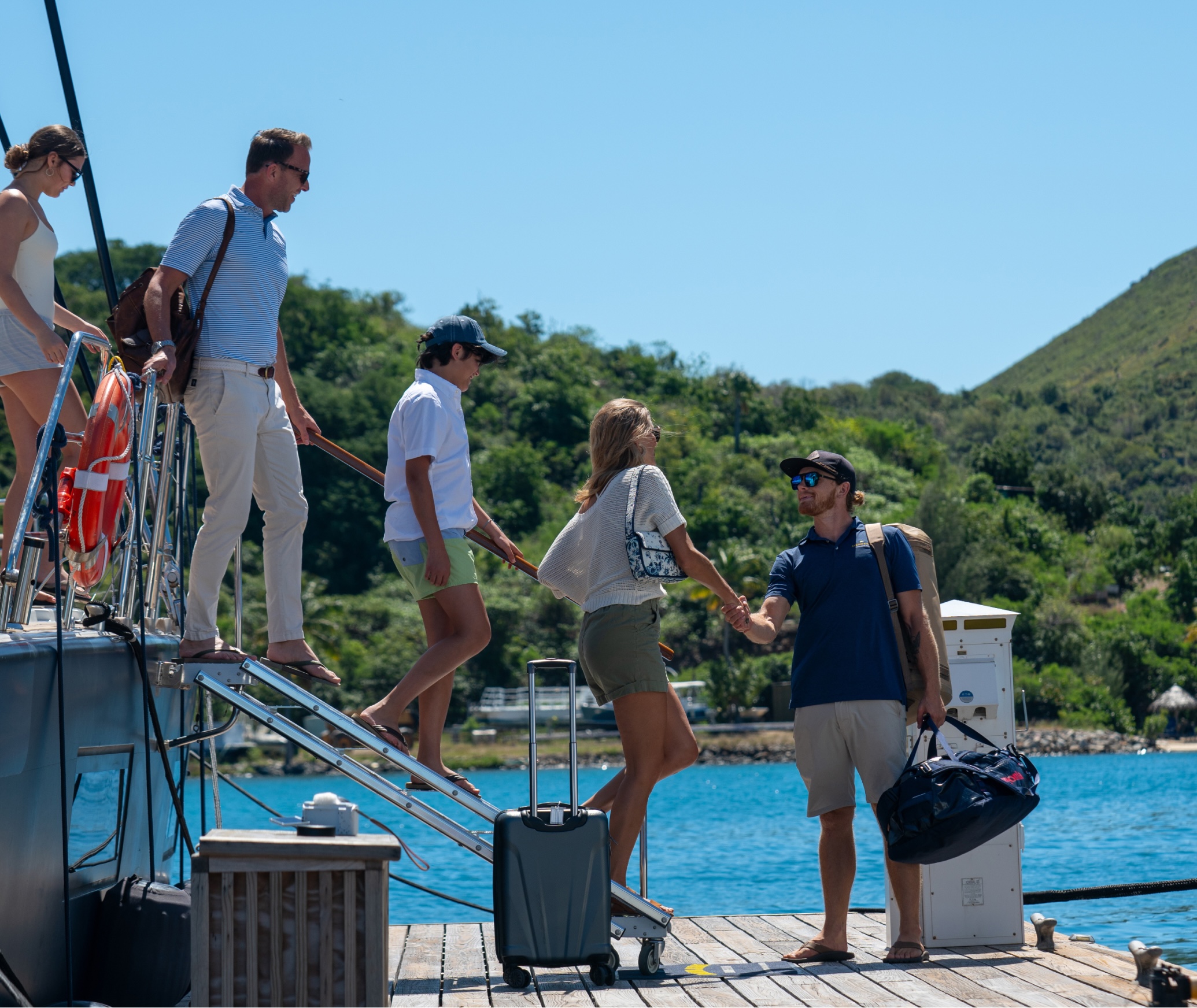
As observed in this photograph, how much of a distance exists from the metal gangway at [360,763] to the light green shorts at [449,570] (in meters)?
0.49

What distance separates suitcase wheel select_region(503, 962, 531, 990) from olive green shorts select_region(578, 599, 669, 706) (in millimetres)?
872

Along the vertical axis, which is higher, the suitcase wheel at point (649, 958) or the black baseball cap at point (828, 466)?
the black baseball cap at point (828, 466)

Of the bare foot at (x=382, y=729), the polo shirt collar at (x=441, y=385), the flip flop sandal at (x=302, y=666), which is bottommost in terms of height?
the bare foot at (x=382, y=729)

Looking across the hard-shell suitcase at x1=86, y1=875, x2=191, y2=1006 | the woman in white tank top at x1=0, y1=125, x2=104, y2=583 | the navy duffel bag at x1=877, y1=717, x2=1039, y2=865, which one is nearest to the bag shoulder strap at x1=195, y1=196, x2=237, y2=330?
the woman in white tank top at x1=0, y1=125, x2=104, y2=583

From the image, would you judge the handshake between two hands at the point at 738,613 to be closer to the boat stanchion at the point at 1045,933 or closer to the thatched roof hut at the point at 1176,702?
the boat stanchion at the point at 1045,933

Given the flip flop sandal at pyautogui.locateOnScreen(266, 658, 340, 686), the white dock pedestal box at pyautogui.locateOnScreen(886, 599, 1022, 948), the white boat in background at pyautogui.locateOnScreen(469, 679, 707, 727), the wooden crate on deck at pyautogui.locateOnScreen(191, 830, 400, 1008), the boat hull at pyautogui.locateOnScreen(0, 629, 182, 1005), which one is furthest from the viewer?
the white boat in background at pyautogui.locateOnScreen(469, 679, 707, 727)

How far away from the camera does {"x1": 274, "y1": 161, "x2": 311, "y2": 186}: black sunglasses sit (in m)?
4.69

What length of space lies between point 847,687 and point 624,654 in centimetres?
82

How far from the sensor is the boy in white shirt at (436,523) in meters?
4.55

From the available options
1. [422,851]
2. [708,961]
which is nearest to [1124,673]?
[422,851]

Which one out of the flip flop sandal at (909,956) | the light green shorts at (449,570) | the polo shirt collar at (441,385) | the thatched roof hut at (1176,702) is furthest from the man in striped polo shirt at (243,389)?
the thatched roof hut at (1176,702)

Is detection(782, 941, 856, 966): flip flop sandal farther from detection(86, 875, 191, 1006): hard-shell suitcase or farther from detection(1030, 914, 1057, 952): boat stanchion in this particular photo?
detection(86, 875, 191, 1006): hard-shell suitcase

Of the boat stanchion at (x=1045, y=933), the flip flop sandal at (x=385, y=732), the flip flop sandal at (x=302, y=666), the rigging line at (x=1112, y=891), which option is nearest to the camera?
the flip flop sandal at (x=385, y=732)

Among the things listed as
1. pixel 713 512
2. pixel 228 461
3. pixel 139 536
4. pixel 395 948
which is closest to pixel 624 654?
pixel 228 461
